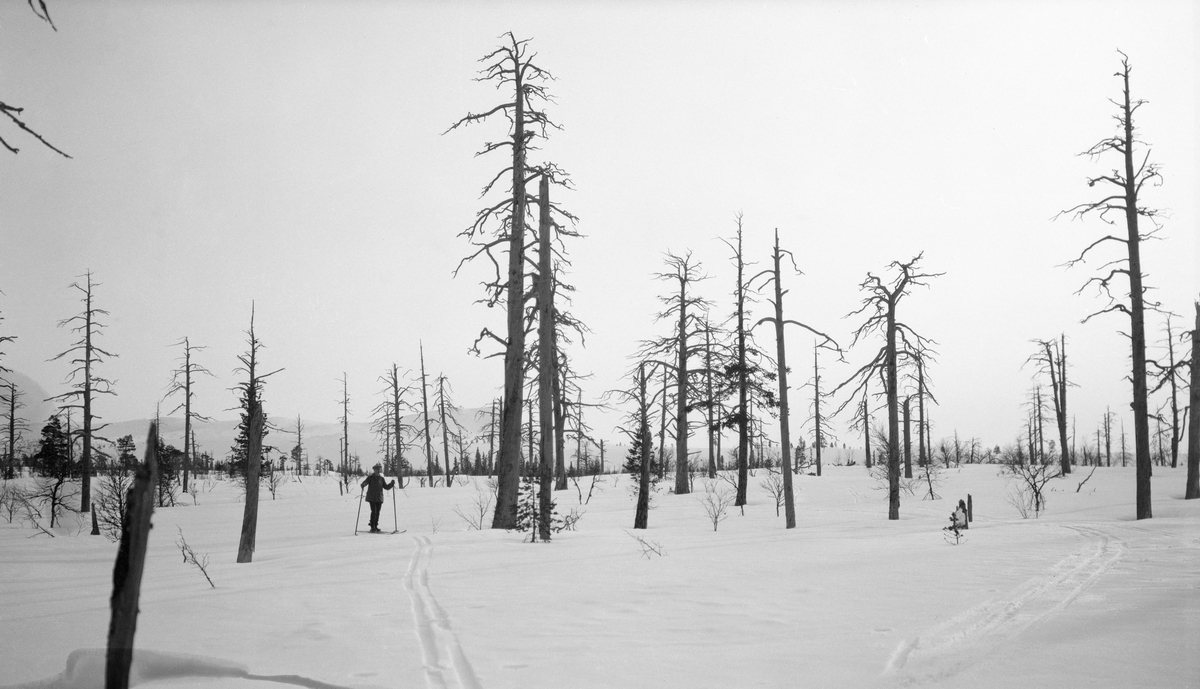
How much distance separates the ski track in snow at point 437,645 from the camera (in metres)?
4.40

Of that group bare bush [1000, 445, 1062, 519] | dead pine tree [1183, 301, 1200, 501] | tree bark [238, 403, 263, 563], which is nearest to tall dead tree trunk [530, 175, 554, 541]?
tree bark [238, 403, 263, 563]

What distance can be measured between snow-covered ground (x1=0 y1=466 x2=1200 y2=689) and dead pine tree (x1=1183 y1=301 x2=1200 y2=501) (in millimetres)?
7333

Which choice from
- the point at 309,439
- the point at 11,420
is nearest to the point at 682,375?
the point at 11,420

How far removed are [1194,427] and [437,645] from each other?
78.3ft

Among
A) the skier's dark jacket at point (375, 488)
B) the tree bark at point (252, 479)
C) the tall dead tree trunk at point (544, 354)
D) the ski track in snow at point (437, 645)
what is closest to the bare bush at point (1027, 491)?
the tall dead tree trunk at point (544, 354)

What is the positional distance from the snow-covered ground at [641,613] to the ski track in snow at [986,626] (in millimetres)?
27

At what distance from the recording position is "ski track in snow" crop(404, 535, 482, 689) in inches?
173

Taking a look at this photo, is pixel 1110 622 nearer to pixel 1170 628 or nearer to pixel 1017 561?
pixel 1170 628

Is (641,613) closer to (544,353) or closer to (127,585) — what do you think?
(127,585)

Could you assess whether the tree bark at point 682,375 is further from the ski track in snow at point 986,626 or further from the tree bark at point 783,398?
the ski track in snow at point 986,626

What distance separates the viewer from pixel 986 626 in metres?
5.82

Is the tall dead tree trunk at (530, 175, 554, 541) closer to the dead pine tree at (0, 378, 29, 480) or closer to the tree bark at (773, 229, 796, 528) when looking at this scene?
the tree bark at (773, 229, 796, 528)

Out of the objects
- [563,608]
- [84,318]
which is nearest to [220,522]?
[84,318]

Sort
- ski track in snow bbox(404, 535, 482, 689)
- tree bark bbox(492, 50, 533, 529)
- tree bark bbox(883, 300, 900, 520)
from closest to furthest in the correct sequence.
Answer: ski track in snow bbox(404, 535, 482, 689) < tree bark bbox(492, 50, 533, 529) < tree bark bbox(883, 300, 900, 520)
